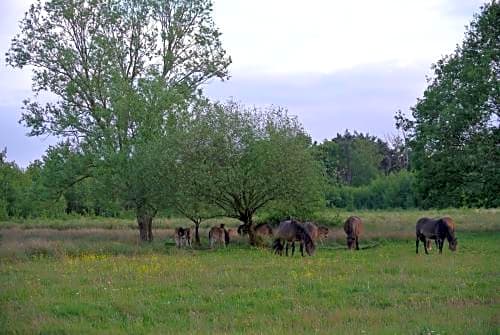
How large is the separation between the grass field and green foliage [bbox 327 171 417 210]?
48707mm

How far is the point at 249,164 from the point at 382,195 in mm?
47341

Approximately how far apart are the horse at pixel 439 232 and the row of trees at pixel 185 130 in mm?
5810

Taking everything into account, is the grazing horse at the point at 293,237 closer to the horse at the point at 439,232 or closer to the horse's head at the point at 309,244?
the horse's head at the point at 309,244

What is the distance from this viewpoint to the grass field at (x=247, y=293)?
38.8 ft

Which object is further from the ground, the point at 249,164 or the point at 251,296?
the point at 249,164

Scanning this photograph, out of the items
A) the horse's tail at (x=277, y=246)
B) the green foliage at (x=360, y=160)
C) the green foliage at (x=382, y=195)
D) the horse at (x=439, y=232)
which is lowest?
the horse's tail at (x=277, y=246)

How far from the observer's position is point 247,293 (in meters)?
→ 15.2

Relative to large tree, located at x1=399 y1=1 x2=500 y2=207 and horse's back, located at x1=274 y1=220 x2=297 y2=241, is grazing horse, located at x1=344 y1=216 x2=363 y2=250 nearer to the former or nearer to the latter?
horse's back, located at x1=274 y1=220 x2=297 y2=241

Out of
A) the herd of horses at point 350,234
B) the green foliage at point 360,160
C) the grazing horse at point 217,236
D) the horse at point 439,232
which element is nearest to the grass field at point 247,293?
the herd of horses at point 350,234

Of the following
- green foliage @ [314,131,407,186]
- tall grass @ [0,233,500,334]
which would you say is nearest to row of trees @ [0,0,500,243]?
tall grass @ [0,233,500,334]

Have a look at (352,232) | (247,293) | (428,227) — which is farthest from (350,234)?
(247,293)

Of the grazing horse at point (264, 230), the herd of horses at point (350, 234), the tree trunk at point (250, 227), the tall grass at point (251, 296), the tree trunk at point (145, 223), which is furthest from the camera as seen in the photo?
the tree trunk at point (145, 223)

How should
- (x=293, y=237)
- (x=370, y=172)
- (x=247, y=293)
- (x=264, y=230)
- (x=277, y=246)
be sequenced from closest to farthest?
(x=247, y=293) → (x=293, y=237) → (x=277, y=246) → (x=264, y=230) → (x=370, y=172)

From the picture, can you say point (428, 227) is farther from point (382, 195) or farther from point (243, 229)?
point (382, 195)
